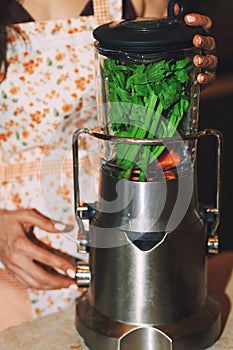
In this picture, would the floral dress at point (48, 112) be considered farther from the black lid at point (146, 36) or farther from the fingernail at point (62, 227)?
the black lid at point (146, 36)

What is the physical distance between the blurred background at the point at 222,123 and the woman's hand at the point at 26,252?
169 cm

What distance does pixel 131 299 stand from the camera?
102 centimetres

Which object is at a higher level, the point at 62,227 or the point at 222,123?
the point at 62,227

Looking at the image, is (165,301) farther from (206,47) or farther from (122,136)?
(206,47)

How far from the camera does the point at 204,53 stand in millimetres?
1104

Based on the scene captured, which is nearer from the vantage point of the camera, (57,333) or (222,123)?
(57,333)

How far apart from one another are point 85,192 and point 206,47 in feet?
1.57

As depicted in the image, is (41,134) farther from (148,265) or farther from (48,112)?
(148,265)

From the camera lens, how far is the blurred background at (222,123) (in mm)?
3133

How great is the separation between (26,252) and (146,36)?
0.55 metres

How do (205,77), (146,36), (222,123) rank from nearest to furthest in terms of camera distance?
(146,36)
(205,77)
(222,123)

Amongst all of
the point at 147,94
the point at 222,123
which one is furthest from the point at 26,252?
the point at 222,123

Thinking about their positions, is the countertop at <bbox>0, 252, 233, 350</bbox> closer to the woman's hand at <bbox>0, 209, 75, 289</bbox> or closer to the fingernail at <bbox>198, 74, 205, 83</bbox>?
the woman's hand at <bbox>0, 209, 75, 289</bbox>

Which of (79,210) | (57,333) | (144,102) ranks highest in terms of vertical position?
(144,102)
